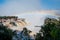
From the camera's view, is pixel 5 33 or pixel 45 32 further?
pixel 45 32

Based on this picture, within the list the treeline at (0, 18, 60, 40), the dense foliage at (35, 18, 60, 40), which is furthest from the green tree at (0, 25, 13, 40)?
the dense foliage at (35, 18, 60, 40)

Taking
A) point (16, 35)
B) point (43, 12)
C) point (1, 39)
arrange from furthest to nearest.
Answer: point (43, 12) < point (16, 35) < point (1, 39)

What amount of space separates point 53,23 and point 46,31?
13.5 inches

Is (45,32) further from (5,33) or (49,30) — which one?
(5,33)

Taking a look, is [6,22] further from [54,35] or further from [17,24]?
[54,35]

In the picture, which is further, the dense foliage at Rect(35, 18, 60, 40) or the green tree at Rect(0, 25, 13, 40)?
the dense foliage at Rect(35, 18, 60, 40)

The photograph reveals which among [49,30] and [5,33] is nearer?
[5,33]

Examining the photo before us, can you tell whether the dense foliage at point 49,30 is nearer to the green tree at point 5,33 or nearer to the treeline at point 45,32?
the treeline at point 45,32

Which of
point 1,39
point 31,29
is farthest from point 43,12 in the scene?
point 1,39

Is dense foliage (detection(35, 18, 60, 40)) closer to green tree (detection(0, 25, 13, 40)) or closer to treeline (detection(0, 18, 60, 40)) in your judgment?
treeline (detection(0, 18, 60, 40))

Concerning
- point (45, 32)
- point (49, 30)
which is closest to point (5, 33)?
point (45, 32)

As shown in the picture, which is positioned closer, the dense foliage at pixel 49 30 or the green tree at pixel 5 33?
the green tree at pixel 5 33

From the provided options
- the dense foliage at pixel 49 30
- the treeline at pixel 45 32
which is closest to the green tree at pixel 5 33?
the treeline at pixel 45 32

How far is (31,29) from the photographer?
5148mm
